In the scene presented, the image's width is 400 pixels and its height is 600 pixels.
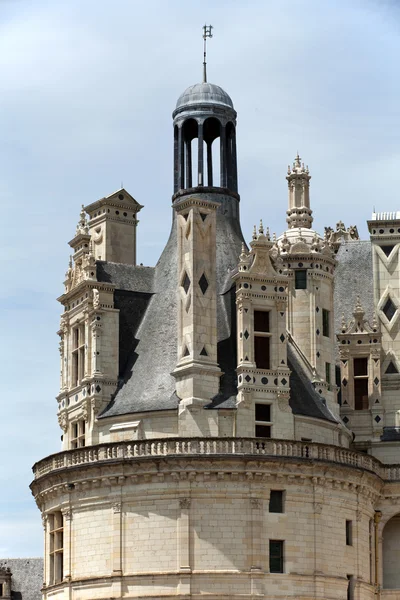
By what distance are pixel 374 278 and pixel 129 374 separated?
47.8ft

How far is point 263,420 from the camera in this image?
66.2m

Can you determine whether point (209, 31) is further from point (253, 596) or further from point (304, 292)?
point (253, 596)

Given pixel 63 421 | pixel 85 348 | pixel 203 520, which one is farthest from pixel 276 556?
pixel 85 348

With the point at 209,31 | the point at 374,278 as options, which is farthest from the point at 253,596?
the point at 209,31

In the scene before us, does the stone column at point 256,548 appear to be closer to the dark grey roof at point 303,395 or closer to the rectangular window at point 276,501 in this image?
the rectangular window at point 276,501

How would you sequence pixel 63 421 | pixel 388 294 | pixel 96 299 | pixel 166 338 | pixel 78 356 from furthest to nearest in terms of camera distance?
1. pixel 388 294
2. pixel 63 421
3. pixel 78 356
4. pixel 166 338
5. pixel 96 299

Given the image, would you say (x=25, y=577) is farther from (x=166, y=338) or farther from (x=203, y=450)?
(x=203, y=450)

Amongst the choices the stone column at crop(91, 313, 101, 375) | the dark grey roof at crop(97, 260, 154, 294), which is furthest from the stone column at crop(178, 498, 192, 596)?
the dark grey roof at crop(97, 260, 154, 294)

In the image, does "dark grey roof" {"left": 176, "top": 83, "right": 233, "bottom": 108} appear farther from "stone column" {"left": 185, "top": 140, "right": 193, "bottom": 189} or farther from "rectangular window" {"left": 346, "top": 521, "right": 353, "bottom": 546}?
"rectangular window" {"left": 346, "top": 521, "right": 353, "bottom": 546}

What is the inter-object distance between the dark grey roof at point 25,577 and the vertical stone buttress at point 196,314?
44.4 metres

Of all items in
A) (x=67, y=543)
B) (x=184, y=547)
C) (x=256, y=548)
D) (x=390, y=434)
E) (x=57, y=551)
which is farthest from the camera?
(x=390, y=434)

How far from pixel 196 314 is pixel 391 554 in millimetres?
14669

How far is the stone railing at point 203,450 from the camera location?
210 feet

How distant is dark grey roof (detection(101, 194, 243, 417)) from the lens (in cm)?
6694
